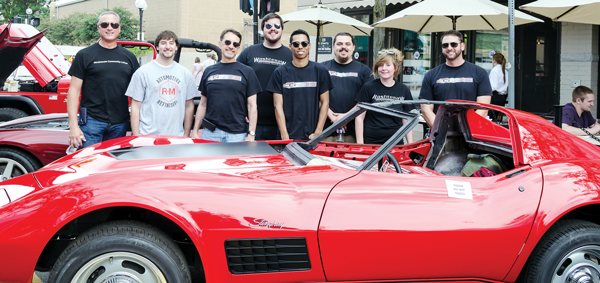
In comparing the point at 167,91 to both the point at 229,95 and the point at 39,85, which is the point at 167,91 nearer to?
the point at 229,95

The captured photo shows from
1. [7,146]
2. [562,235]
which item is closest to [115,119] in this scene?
[7,146]

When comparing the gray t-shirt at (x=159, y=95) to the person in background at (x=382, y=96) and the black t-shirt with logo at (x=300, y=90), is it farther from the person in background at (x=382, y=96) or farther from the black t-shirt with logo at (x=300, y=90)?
the person in background at (x=382, y=96)

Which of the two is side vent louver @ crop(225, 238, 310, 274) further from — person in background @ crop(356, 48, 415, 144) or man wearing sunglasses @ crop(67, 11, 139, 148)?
man wearing sunglasses @ crop(67, 11, 139, 148)

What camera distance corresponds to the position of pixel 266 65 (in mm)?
5090

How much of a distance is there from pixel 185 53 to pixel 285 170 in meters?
35.4

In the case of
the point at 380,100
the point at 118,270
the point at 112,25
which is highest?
the point at 112,25

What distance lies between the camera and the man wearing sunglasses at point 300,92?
4723 mm

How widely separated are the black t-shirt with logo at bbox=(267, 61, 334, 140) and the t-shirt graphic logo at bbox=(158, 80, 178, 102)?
0.87 meters

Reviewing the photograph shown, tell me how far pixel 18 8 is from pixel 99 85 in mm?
49640

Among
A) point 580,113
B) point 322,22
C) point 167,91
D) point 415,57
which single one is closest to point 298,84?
point 167,91

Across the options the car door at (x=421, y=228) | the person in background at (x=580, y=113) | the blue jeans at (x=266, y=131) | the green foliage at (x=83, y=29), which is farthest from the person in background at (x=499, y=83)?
the green foliage at (x=83, y=29)

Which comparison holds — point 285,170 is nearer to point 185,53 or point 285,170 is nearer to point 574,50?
point 574,50

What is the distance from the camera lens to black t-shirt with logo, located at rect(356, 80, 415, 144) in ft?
15.9

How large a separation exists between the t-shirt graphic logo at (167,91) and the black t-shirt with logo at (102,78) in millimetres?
342
